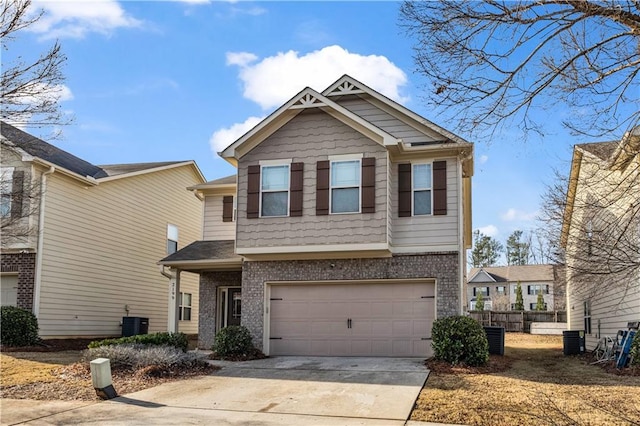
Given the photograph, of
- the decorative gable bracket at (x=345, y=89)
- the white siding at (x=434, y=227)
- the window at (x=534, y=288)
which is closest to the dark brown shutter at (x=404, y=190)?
the white siding at (x=434, y=227)

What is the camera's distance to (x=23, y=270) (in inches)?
701

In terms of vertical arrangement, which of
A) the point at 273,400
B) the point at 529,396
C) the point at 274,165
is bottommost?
the point at 273,400

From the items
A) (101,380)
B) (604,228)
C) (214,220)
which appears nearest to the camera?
(604,228)

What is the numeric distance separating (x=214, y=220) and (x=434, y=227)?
7.44 m

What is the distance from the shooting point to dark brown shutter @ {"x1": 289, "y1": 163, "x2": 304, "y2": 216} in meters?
15.7

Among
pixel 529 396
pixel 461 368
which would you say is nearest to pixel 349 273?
pixel 461 368

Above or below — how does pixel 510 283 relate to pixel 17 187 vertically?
below

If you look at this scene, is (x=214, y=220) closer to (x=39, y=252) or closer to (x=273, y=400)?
(x=39, y=252)

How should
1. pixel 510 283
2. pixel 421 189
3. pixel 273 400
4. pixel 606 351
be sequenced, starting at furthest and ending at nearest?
1. pixel 510 283
2. pixel 421 189
3. pixel 606 351
4. pixel 273 400

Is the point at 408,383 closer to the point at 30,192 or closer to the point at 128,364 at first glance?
the point at 128,364

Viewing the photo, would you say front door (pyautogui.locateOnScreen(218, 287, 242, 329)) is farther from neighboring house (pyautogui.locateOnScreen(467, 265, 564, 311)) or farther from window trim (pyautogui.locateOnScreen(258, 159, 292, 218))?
neighboring house (pyautogui.locateOnScreen(467, 265, 564, 311))

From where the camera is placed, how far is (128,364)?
12953 mm

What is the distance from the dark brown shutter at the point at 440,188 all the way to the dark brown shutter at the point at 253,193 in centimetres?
468

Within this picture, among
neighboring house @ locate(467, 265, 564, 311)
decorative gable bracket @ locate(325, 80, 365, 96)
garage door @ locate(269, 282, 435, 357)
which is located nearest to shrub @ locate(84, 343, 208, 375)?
garage door @ locate(269, 282, 435, 357)
